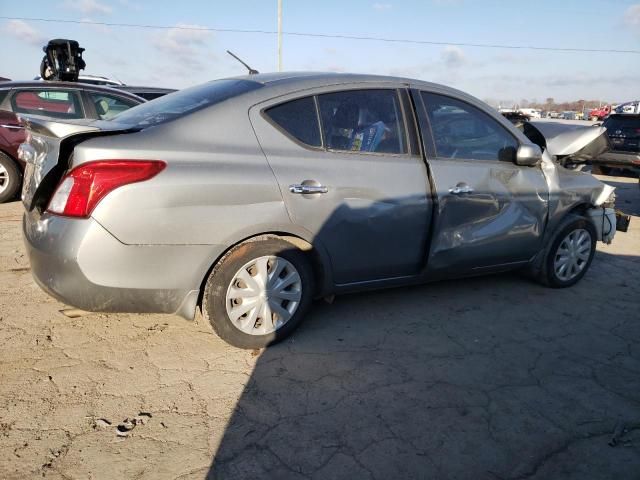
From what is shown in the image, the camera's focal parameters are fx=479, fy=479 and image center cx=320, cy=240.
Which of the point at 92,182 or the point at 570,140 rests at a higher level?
the point at 570,140

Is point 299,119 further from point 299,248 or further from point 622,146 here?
point 622,146

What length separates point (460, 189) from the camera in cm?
333

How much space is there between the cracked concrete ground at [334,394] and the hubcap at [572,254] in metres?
0.50

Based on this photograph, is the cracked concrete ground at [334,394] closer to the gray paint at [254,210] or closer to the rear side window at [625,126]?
the gray paint at [254,210]

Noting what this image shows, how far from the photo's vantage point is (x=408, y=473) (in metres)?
2.00

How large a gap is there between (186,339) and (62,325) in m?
0.84

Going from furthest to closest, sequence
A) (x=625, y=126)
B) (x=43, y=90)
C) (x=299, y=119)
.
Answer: (x=625, y=126) < (x=43, y=90) < (x=299, y=119)

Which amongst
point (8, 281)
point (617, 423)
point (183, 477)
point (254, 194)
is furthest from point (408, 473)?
point (8, 281)

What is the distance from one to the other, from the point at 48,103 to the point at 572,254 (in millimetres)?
6451

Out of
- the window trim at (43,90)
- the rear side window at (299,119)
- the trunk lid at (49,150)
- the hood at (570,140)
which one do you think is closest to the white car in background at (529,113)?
the hood at (570,140)

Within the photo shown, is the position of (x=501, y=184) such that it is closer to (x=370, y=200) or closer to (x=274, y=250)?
(x=370, y=200)

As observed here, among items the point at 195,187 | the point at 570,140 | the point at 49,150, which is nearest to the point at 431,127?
the point at 570,140

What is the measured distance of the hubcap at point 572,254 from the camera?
→ 4.11 m

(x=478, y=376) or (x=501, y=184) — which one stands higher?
(x=501, y=184)
